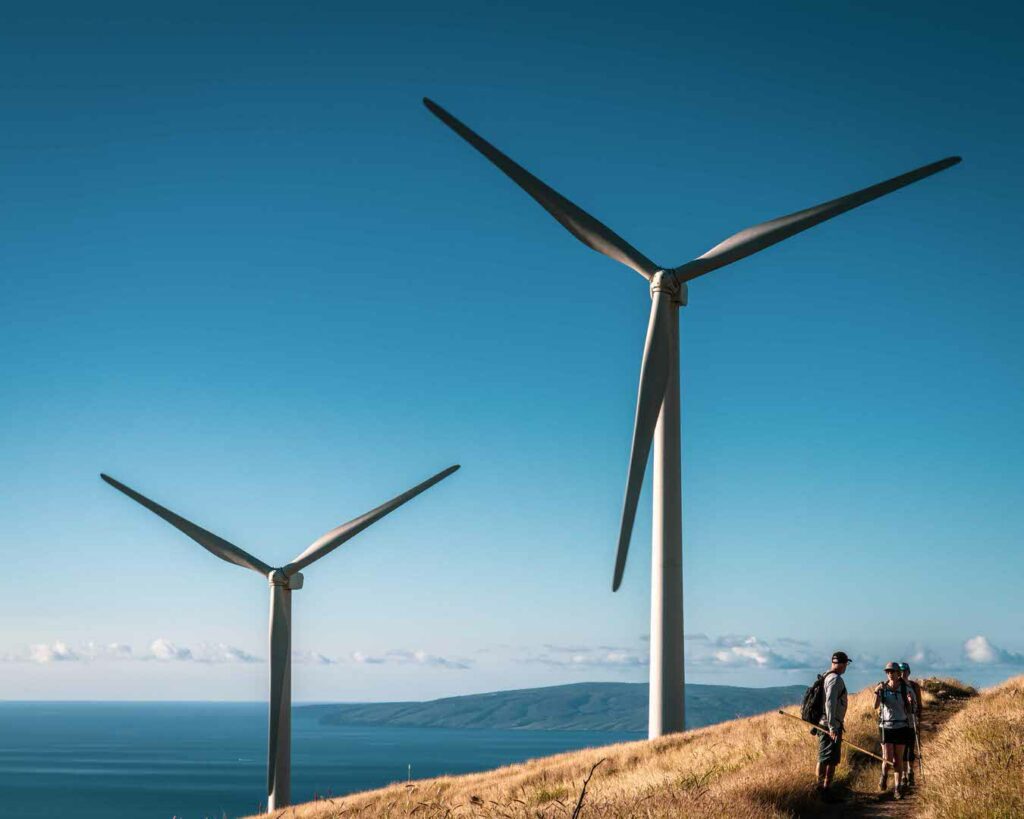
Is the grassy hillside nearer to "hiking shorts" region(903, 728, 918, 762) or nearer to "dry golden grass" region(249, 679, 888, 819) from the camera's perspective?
A: "dry golden grass" region(249, 679, 888, 819)

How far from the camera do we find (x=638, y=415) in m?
27.2

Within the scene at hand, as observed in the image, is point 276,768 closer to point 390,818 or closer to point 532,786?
point 532,786

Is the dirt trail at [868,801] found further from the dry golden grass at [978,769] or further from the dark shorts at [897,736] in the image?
the dark shorts at [897,736]

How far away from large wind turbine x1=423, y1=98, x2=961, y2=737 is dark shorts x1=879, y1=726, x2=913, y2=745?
11.0 metres

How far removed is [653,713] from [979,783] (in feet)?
54.6

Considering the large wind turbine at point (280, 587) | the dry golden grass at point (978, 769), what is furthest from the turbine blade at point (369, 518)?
the dry golden grass at point (978, 769)

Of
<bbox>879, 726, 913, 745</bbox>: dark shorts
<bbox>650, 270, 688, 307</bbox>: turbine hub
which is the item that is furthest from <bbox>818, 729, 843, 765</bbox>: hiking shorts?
<bbox>650, 270, 688, 307</bbox>: turbine hub

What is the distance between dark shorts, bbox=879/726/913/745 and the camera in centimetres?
1912

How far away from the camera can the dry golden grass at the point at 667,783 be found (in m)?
13.3

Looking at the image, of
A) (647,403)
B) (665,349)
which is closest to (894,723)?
(647,403)

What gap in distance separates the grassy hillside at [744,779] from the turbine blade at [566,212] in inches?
585

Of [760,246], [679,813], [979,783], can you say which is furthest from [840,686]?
A: [760,246]

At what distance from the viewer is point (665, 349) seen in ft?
102

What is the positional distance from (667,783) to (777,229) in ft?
68.8
